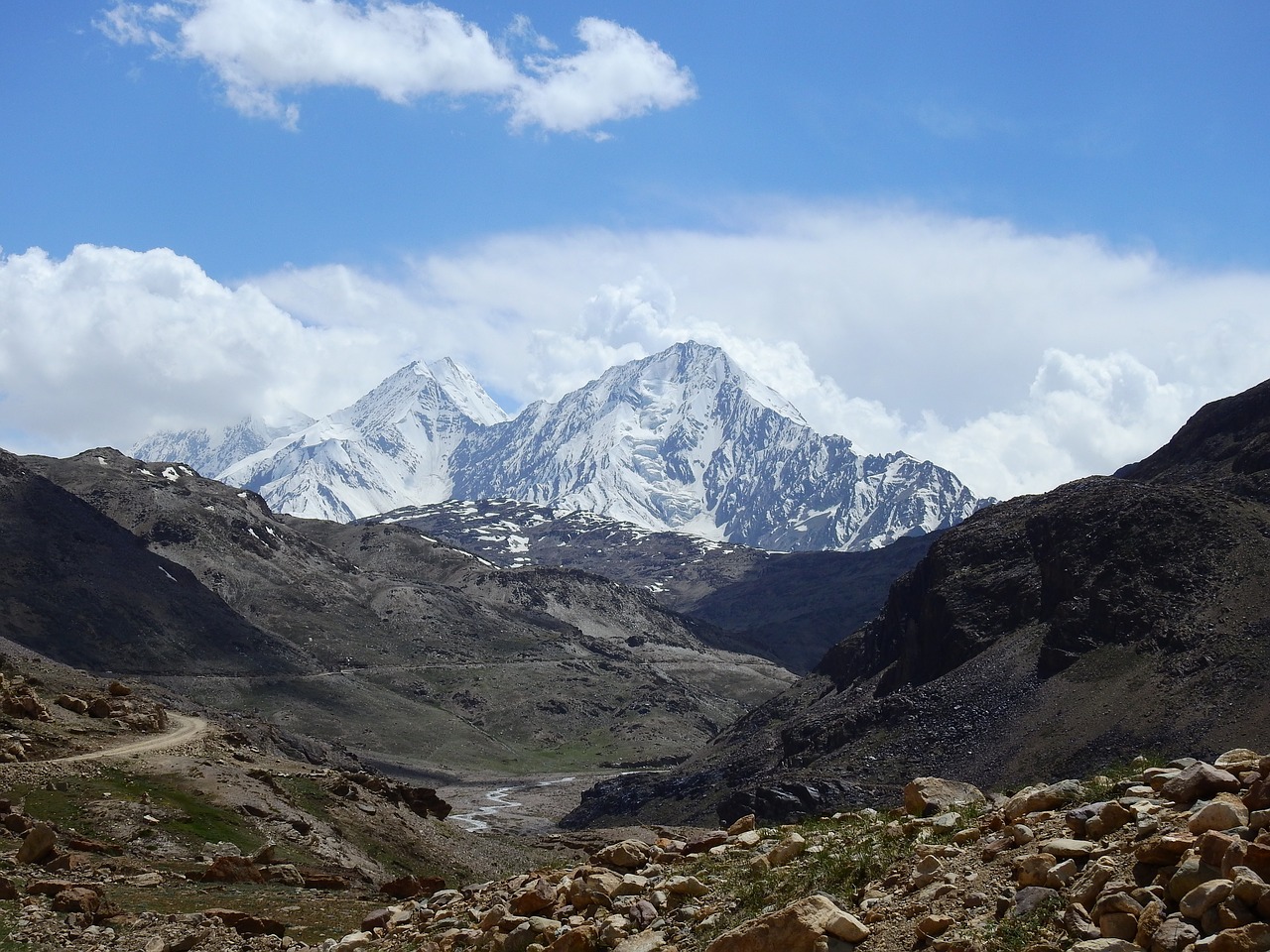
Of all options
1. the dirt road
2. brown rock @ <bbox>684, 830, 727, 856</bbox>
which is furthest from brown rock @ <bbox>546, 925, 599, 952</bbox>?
the dirt road

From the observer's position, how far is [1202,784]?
1617 centimetres

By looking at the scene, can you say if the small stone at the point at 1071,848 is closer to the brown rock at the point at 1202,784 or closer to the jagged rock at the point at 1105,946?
the brown rock at the point at 1202,784

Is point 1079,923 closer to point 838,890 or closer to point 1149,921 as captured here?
point 1149,921

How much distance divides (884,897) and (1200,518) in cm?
12212

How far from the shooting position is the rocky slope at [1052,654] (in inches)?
3984

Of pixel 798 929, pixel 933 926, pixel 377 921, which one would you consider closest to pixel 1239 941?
pixel 933 926

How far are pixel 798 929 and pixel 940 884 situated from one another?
2.22 m

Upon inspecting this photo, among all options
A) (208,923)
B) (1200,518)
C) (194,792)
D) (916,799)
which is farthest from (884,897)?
(1200,518)

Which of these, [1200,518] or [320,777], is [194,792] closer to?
[320,777]

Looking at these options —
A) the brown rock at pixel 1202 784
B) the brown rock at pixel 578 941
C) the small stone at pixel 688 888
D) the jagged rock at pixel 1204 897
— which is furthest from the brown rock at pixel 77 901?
the jagged rock at pixel 1204 897

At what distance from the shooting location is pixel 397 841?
65188mm

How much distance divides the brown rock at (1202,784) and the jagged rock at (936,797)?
16.9 ft

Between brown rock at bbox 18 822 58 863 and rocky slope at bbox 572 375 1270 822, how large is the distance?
74.4 meters

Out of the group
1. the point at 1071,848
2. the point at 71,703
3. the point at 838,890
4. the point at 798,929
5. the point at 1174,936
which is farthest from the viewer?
the point at 71,703
